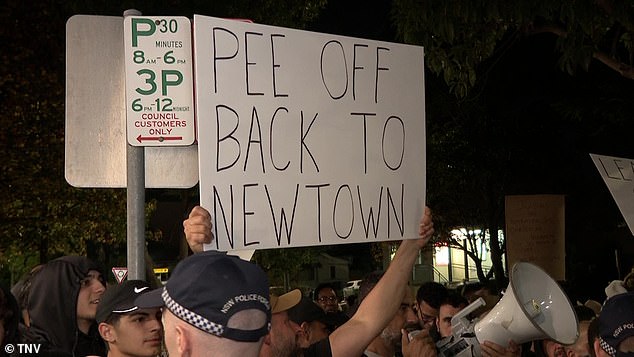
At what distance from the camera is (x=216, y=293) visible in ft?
6.77

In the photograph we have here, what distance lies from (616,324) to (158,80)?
194 cm

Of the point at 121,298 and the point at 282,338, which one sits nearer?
the point at 282,338

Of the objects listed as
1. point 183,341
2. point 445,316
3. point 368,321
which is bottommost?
point 445,316

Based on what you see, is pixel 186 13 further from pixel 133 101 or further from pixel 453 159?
pixel 133 101

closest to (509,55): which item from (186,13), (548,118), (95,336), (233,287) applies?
(548,118)

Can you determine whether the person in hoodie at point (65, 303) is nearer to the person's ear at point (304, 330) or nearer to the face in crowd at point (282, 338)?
the person's ear at point (304, 330)

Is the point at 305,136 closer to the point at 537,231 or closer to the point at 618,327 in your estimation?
the point at 618,327

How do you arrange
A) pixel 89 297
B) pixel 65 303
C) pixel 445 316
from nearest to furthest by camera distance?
pixel 65 303 < pixel 89 297 < pixel 445 316

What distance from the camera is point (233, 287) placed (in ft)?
6.88

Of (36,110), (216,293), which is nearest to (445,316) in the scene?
(216,293)

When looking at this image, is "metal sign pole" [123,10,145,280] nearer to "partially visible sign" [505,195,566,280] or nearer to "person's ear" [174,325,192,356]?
"person's ear" [174,325,192,356]

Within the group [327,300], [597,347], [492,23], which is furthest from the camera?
[327,300]

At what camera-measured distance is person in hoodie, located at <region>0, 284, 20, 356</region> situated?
329cm

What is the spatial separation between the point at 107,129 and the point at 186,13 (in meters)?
9.91
